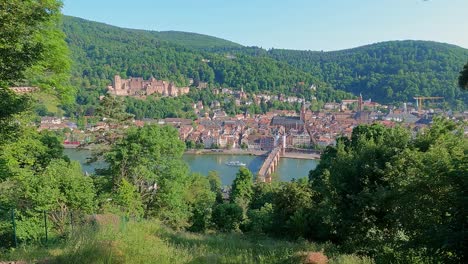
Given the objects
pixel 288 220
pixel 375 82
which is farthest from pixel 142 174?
pixel 375 82

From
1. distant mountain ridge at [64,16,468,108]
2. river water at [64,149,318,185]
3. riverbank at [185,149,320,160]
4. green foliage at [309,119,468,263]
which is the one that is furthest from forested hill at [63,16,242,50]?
green foliage at [309,119,468,263]

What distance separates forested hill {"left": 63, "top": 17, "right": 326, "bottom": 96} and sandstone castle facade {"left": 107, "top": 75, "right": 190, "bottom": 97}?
4511 mm

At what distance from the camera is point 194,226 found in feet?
30.0

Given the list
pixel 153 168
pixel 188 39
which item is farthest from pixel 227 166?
pixel 188 39

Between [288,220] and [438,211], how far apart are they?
3.94m

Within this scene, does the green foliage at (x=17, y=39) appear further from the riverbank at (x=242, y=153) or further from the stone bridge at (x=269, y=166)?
the riverbank at (x=242, y=153)

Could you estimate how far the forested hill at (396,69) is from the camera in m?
75.7

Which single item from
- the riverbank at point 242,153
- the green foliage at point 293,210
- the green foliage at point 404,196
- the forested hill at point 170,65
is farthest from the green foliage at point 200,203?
the forested hill at point 170,65

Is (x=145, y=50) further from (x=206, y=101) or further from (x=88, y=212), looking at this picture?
(x=88, y=212)

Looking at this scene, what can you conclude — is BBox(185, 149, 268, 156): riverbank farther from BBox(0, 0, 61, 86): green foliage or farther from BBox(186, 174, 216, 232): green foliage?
BBox(0, 0, 61, 86): green foliage

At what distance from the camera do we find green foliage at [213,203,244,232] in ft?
29.2

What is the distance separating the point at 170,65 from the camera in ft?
301

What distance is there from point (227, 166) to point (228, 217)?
26.9 meters

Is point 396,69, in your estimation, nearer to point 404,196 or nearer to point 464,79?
point 464,79
